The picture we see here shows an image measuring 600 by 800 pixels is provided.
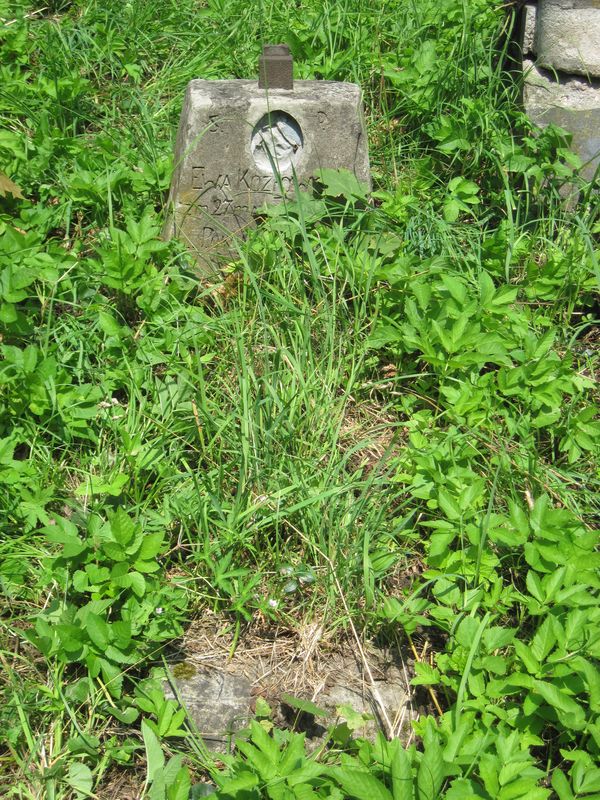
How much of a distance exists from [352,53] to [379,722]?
2.93m

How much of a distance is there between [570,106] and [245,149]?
4.63 ft

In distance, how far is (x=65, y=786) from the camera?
6.77 feet

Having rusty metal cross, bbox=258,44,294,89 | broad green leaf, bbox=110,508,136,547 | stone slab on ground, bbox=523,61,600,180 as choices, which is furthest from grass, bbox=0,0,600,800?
rusty metal cross, bbox=258,44,294,89

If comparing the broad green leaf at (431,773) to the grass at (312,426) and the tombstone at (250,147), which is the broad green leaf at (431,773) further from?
the tombstone at (250,147)

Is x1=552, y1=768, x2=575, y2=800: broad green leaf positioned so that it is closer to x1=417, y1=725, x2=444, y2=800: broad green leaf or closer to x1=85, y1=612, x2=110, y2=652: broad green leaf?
x1=417, y1=725, x2=444, y2=800: broad green leaf

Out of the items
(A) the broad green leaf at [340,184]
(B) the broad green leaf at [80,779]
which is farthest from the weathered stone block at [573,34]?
(B) the broad green leaf at [80,779]

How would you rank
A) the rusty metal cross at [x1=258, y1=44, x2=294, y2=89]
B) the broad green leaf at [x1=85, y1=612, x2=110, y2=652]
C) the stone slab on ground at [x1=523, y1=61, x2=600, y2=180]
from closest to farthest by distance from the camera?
the broad green leaf at [x1=85, y1=612, x2=110, y2=652], the rusty metal cross at [x1=258, y1=44, x2=294, y2=89], the stone slab on ground at [x1=523, y1=61, x2=600, y2=180]

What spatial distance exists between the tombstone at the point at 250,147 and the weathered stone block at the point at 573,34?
0.97m

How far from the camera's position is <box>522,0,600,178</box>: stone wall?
11.9 feet

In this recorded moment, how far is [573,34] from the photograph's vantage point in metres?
3.65

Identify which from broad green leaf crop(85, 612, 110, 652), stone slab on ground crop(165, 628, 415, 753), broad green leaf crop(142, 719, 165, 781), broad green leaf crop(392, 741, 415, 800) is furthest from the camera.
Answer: stone slab on ground crop(165, 628, 415, 753)

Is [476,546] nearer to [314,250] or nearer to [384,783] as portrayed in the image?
[384,783]

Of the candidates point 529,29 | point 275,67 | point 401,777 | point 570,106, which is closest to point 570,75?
point 570,106

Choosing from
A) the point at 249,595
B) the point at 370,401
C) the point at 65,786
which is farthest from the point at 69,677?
the point at 370,401
